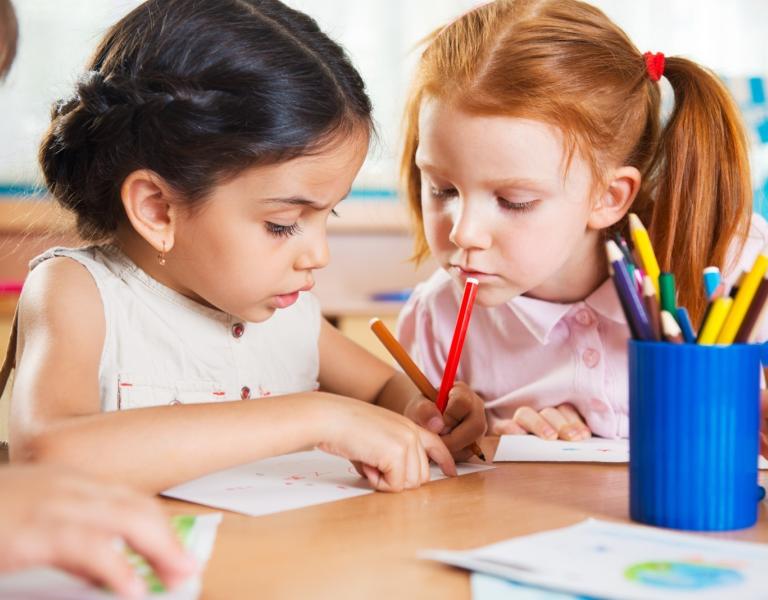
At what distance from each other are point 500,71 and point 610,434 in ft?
1.38

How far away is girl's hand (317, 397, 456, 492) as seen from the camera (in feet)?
2.78

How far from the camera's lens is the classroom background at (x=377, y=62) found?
2973 mm

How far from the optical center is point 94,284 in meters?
1.08

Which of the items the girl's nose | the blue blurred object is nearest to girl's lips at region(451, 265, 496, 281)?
the girl's nose

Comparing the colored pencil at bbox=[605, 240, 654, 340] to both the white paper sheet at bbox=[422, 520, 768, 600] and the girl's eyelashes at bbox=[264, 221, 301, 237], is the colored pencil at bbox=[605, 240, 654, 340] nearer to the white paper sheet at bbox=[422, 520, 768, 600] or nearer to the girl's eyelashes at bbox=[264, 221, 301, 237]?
the white paper sheet at bbox=[422, 520, 768, 600]

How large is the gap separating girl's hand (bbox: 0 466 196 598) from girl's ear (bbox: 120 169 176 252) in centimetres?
56

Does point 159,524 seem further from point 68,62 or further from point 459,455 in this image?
point 68,62

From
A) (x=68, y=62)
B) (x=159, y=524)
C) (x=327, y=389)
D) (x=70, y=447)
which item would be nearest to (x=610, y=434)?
(x=327, y=389)

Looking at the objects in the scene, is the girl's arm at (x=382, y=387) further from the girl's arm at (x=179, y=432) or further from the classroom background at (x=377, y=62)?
the classroom background at (x=377, y=62)

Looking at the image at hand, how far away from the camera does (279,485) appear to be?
0.86 metres

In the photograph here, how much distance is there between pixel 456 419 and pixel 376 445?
203 mm

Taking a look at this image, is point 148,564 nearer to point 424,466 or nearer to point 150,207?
point 424,466

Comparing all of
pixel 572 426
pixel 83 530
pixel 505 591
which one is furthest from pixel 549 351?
pixel 83 530

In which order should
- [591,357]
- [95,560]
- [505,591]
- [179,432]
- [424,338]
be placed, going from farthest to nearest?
1. [424,338]
2. [591,357]
3. [179,432]
4. [505,591]
5. [95,560]
